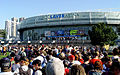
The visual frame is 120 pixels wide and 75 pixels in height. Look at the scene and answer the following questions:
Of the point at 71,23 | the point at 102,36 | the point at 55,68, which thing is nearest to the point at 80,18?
the point at 71,23

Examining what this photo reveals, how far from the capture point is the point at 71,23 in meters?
68.9

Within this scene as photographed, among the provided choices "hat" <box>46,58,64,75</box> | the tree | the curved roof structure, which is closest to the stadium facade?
the curved roof structure

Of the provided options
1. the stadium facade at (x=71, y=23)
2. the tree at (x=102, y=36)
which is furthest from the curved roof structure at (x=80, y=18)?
the tree at (x=102, y=36)

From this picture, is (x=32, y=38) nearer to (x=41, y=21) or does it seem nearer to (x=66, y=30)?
(x=41, y=21)

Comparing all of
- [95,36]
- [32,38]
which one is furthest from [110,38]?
[32,38]

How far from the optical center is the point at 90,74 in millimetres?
4039

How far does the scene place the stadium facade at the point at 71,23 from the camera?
67375mm

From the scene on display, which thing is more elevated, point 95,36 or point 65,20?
point 65,20

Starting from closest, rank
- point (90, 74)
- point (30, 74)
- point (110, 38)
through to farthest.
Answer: point (90, 74), point (30, 74), point (110, 38)

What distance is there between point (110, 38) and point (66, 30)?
33957 millimetres

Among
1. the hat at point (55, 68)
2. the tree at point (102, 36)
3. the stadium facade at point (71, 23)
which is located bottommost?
the hat at point (55, 68)

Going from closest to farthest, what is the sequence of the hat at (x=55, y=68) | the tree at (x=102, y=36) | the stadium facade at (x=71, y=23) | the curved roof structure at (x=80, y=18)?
the hat at (x=55, y=68), the tree at (x=102, y=36), the curved roof structure at (x=80, y=18), the stadium facade at (x=71, y=23)

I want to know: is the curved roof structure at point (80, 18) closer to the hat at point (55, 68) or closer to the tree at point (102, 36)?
the tree at point (102, 36)

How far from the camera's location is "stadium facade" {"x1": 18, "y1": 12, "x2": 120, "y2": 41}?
→ 6738cm
